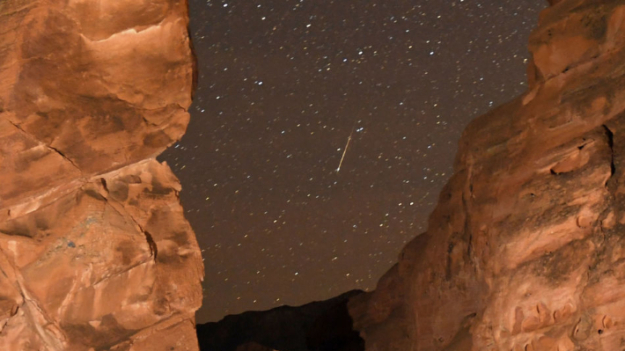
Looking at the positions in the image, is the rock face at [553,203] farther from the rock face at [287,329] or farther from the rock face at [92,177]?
the rock face at [287,329]

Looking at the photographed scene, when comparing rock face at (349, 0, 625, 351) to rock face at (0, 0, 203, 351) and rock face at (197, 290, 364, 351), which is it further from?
rock face at (197, 290, 364, 351)

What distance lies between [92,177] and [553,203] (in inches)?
89.7

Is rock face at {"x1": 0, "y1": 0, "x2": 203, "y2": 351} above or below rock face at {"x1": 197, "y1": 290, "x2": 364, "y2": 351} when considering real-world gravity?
above

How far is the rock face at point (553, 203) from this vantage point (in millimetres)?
3424

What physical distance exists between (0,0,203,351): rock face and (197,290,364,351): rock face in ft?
10.4

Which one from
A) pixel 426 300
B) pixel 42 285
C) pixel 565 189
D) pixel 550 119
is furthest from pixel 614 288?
pixel 42 285

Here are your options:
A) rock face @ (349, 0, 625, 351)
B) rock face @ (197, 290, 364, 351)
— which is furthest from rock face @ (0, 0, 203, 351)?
rock face @ (197, 290, 364, 351)

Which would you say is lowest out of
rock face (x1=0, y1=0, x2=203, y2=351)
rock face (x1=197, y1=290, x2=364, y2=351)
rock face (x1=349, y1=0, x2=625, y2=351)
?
rock face (x1=197, y1=290, x2=364, y2=351)

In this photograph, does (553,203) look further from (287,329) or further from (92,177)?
(287,329)

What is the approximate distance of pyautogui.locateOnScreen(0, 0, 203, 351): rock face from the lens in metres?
3.12

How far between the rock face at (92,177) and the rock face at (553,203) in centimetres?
163

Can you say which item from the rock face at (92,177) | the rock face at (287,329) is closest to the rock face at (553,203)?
the rock face at (92,177)

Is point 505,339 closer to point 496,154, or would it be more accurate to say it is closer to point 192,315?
point 496,154

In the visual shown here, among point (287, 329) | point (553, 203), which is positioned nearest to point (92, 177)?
point (553, 203)
